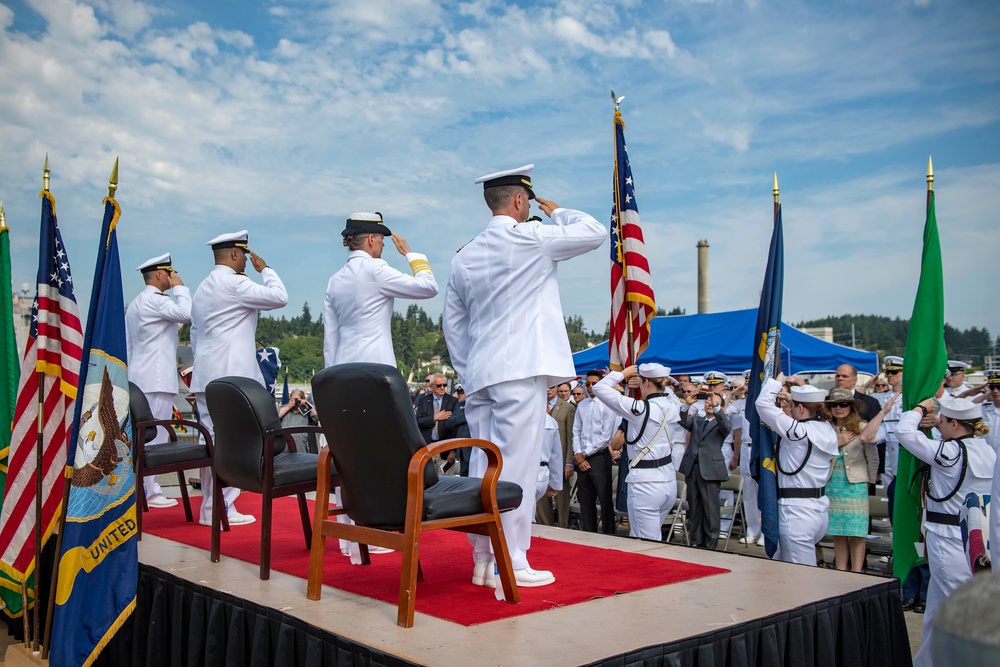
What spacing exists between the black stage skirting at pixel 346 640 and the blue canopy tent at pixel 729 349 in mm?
11092

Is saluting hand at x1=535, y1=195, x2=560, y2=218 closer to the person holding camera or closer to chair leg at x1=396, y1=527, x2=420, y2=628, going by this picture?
chair leg at x1=396, y1=527, x2=420, y2=628

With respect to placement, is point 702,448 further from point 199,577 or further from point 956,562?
point 199,577

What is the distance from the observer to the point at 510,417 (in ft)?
13.6

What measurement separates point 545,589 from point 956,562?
2943 mm

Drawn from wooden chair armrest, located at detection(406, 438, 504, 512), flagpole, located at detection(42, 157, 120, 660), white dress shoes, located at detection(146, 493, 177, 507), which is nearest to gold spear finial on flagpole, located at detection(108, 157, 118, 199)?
flagpole, located at detection(42, 157, 120, 660)

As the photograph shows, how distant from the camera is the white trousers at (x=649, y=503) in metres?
7.29

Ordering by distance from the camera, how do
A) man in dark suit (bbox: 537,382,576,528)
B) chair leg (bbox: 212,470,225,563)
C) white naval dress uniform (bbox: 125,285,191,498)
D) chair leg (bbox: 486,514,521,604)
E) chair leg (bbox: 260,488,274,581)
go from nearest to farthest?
→ chair leg (bbox: 486,514,521,604) → chair leg (bbox: 260,488,274,581) → chair leg (bbox: 212,470,225,563) → white naval dress uniform (bbox: 125,285,191,498) → man in dark suit (bbox: 537,382,576,528)

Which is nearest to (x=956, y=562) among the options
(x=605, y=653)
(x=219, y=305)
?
(x=605, y=653)

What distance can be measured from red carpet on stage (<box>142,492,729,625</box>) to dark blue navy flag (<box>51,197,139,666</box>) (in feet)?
2.89

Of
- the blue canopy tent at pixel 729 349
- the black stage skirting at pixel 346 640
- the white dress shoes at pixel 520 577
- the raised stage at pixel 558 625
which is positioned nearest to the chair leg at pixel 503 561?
the raised stage at pixel 558 625

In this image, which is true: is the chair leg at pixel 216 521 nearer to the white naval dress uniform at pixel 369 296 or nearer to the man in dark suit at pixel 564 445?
the white naval dress uniform at pixel 369 296

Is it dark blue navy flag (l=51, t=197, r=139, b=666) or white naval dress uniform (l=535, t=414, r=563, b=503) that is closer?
dark blue navy flag (l=51, t=197, r=139, b=666)

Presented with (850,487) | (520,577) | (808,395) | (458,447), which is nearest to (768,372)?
(808,395)

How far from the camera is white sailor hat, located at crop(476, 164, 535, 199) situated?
444 cm
